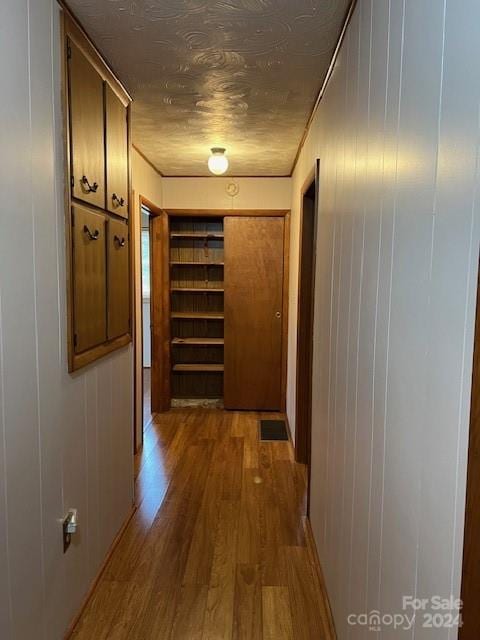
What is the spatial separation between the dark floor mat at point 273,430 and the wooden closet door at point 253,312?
34cm

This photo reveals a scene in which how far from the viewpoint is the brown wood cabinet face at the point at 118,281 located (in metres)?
2.26

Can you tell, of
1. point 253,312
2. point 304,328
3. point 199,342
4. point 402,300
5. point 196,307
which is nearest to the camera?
point 402,300

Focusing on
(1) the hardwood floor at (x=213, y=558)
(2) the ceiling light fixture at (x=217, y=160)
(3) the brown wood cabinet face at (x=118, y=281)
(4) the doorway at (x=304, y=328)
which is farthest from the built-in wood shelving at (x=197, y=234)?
(3) the brown wood cabinet face at (x=118, y=281)

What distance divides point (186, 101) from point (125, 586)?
252 centimetres

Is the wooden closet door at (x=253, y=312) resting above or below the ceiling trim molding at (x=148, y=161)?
below

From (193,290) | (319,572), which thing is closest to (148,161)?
(193,290)

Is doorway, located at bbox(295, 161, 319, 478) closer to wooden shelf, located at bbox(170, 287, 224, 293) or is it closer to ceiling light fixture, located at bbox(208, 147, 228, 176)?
ceiling light fixture, located at bbox(208, 147, 228, 176)

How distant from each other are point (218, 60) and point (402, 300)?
162cm

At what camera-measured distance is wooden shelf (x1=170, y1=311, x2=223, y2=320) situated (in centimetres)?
496

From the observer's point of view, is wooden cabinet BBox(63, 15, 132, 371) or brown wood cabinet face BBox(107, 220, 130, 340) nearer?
wooden cabinet BBox(63, 15, 132, 371)

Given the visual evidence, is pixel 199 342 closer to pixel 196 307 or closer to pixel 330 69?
pixel 196 307

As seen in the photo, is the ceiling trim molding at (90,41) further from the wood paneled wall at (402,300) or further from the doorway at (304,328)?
the doorway at (304,328)

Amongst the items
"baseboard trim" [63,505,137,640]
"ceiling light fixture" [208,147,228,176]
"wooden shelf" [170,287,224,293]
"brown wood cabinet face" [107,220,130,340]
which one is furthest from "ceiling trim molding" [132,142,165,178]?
"baseboard trim" [63,505,137,640]

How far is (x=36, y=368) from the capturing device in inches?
60.2
